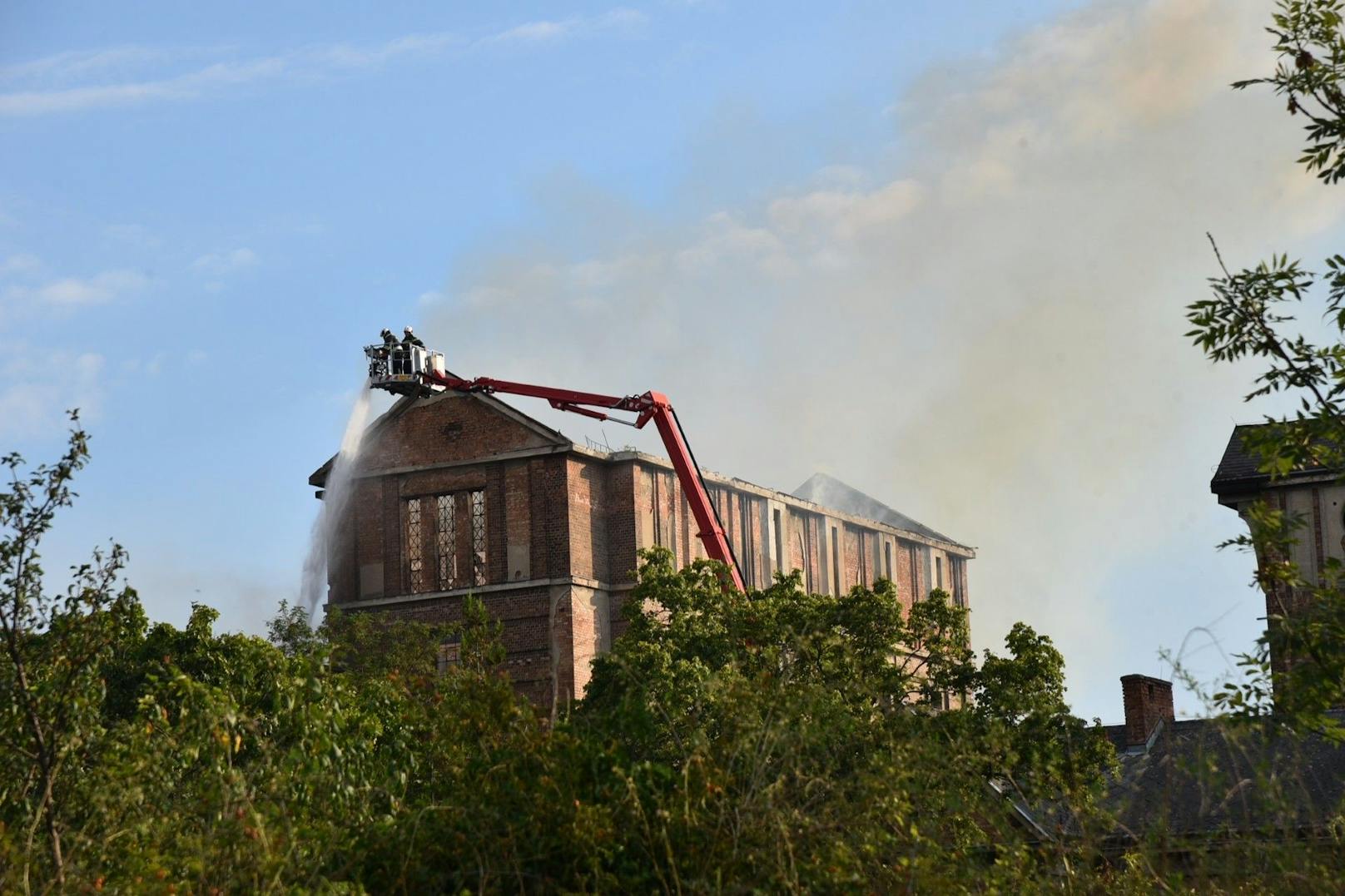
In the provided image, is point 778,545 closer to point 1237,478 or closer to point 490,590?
point 490,590

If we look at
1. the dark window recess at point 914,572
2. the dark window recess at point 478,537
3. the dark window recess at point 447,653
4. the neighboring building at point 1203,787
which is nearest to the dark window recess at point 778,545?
the dark window recess at point 914,572

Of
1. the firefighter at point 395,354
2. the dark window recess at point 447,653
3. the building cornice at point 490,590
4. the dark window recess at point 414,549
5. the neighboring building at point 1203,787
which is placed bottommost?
the neighboring building at point 1203,787

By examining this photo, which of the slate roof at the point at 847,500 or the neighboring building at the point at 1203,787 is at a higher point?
the slate roof at the point at 847,500

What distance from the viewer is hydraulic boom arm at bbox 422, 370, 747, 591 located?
43.1 metres

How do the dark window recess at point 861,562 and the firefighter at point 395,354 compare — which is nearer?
the firefighter at point 395,354

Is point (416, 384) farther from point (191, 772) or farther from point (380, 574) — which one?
point (191, 772)

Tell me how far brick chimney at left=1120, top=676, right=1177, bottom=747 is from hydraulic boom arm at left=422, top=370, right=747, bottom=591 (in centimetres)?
1116

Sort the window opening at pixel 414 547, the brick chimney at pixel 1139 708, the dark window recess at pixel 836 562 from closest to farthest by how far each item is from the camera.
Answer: the brick chimney at pixel 1139 708, the window opening at pixel 414 547, the dark window recess at pixel 836 562

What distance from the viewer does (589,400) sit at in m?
43.9

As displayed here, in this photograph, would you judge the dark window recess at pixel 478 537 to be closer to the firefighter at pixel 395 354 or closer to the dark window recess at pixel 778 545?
the firefighter at pixel 395 354

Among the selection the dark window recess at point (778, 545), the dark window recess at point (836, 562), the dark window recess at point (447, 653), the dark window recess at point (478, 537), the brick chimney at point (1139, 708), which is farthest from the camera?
the dark window recess at point (836, 562)

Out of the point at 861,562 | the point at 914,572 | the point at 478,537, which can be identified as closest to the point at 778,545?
the point at 861,562

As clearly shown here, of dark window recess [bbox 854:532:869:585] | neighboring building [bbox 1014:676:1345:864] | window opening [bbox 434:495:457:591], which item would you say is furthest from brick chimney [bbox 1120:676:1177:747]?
dark window recess [bbox 854:532:869:585]

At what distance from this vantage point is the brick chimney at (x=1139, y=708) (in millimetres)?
33938
